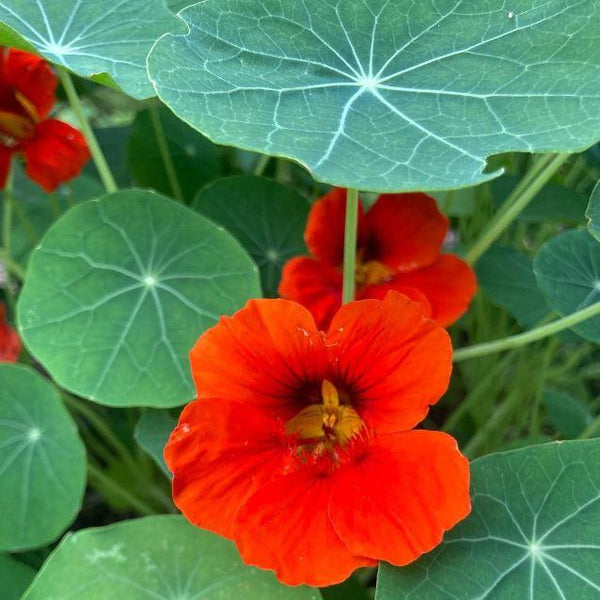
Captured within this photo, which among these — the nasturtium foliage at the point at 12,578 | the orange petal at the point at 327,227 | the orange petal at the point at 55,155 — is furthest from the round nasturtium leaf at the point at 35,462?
the orange petal at the point at 327,227

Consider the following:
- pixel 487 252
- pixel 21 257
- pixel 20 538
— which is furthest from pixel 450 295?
pixel 21 257

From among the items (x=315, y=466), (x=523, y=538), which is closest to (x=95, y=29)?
(x=315, y=466)

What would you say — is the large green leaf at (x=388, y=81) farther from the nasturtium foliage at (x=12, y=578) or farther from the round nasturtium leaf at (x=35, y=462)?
the nasturtium foliage at (x=12, y=578)

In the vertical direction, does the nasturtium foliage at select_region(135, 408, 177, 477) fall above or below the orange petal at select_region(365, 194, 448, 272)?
below

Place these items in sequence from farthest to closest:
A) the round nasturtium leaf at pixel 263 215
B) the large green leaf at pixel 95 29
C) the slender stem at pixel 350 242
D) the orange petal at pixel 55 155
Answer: the round nasturtium leaf at pixel 263 215 < the orange petal at pixel 55 155 < the large green leaf at pixel 95 29 < the slender stem at pixel 350 242

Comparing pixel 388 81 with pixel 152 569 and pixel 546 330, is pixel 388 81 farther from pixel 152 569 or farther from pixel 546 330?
pixel 152 569

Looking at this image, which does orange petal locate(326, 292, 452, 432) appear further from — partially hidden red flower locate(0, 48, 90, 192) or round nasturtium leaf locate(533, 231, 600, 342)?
partially hidden red flower locate(0, 48, 90, 192)

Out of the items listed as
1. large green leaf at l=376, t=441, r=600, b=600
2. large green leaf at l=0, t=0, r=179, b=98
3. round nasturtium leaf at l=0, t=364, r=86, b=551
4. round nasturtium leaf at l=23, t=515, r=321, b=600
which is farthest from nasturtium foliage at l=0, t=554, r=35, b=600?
large green leaf at l=0, t=0, r=179, b=98
